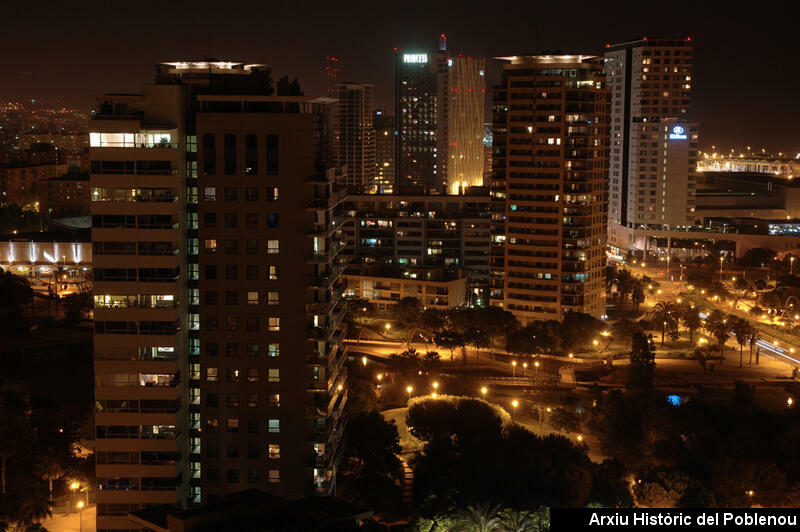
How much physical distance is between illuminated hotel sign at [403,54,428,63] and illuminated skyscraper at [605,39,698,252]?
1885 centimetres

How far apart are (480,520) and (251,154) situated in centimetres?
810

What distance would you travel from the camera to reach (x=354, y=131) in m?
81.2

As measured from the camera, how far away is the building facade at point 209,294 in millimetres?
18391

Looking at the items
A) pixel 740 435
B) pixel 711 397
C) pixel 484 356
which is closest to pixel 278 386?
pixel 740 435

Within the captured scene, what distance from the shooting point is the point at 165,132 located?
60.4 feet

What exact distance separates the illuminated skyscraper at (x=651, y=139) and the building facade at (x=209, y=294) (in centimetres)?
4836

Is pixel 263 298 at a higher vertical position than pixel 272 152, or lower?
lower

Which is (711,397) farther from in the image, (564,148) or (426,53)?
(426,53)

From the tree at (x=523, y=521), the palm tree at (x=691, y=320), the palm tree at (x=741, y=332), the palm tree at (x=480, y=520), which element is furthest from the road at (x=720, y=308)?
the palm tree at (x=480, y=520)

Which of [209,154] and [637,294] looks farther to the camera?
[637,294]

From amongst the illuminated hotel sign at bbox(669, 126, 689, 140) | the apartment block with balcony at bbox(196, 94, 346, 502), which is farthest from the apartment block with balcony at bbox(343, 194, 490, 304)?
the apartment block with balcony at bbox(196, 94, 346, 502)

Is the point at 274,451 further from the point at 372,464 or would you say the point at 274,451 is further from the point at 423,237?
the point at 423,237

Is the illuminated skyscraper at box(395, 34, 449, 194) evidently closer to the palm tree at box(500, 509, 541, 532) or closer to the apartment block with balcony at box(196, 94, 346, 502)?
the apartment block with balcony at box(196, 94, 346, 502)

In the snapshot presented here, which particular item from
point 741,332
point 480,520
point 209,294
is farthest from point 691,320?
point 209,294
